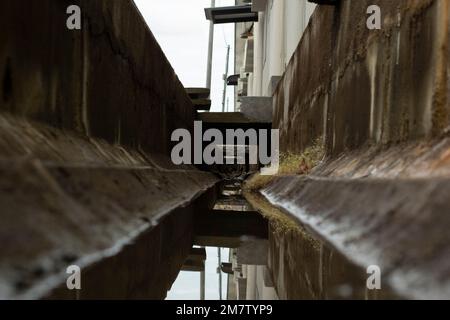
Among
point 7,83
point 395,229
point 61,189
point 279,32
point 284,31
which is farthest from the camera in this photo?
point 279,32

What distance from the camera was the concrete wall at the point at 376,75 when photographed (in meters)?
2.85

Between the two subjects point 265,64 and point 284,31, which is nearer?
→ point 284,31

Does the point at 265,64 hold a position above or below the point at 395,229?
above

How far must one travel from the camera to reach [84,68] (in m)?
3.88

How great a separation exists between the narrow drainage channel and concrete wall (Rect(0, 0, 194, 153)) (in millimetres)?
1120

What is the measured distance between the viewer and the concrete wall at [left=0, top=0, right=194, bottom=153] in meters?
2.83

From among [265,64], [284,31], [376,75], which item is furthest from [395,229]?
[265,64]

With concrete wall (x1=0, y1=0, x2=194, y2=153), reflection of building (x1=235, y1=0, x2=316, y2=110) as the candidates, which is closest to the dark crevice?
concrete wall (x1=0, y1=0, x2=194, y2=153)

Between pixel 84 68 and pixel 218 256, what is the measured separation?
1.59 meters

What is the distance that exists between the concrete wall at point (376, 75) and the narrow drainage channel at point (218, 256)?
1068mm

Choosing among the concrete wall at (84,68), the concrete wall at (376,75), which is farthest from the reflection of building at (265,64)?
the concrete wall at (84,68)

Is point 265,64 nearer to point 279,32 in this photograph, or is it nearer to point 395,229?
point 279,32

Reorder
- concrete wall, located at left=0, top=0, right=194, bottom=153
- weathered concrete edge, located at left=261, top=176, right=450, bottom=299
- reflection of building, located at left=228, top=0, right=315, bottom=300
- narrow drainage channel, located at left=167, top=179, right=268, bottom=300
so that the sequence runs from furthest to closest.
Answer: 1. concrete wall, located at left=0, top=0, right=194, bottom=153
2. reflection of building, located at left=228, top=0, right=315, bottom=300
3. narrow drainage channel, located at left=167, top=179, right=268, bottom=300
4. weathered concrete edge, located at left=261, top=176, right=450, bottom=299

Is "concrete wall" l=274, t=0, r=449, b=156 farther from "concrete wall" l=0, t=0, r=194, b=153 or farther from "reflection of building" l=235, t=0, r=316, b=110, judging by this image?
"reflection of building" l=235, t=0, r=316, b=110
